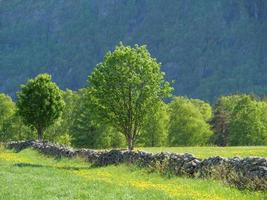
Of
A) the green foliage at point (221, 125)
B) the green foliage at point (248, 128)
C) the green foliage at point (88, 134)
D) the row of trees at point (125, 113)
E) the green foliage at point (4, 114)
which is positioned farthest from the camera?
the green foliage at point (4, 114)

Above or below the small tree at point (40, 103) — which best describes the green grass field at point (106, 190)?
below

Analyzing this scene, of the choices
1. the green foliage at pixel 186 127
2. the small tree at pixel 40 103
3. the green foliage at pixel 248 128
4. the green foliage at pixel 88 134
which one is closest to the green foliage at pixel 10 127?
the green foliage at pixel 88 134

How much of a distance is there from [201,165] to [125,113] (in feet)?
65.8

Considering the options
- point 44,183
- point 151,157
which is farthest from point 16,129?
point 44,183

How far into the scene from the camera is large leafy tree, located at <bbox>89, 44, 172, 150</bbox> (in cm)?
5188

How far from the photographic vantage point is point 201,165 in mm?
32812

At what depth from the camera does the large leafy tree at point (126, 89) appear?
51875 mm

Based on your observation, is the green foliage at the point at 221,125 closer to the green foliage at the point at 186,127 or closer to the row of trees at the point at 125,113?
the row of trees at the point at 125,113

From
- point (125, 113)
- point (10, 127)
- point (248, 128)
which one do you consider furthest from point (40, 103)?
point (10, 127)

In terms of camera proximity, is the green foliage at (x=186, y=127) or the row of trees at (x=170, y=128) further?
the green foliage at (x=186, y=127)

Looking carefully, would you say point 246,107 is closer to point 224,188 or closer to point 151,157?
point 151,157

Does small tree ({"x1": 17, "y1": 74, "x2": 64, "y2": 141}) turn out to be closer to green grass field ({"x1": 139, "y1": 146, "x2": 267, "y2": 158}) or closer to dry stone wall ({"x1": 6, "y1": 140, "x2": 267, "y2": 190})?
green grass field ({"x1": 139, "y1": 146, "x2": 267, "y2": 158})

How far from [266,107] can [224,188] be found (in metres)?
110

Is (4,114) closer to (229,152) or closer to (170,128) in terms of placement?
(170,128)
